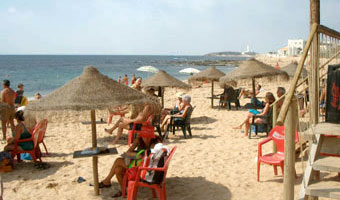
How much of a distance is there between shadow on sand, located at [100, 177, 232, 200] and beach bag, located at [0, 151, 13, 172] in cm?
203

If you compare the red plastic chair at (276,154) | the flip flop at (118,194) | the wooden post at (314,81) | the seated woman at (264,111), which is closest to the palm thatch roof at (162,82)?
the seated woman at (264,111)

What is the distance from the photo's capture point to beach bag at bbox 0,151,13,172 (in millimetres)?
5637

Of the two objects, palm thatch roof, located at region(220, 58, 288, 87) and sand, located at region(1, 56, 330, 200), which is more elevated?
palm thatch roof, located at region(220, 58, 288, 87)

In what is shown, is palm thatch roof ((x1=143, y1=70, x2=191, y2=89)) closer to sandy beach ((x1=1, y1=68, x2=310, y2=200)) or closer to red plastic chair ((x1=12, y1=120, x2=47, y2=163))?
sandy beach ((x1=1, y1=68, x2=310, y2=200))

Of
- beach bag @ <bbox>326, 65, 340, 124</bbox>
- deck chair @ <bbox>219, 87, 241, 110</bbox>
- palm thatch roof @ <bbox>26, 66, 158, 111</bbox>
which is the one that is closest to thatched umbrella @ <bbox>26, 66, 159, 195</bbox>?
palm thatch roof @ <bbox>26, 66, 158, 111</bbox>

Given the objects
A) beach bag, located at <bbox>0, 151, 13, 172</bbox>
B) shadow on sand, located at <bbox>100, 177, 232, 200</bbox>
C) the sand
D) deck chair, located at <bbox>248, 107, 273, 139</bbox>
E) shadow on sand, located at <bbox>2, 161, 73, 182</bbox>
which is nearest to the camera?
shadow on sand, located at <bbox>100, 177, 232, 200</bbox>

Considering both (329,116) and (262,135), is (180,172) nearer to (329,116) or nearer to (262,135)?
(329,116)

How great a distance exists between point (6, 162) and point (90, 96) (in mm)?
2572

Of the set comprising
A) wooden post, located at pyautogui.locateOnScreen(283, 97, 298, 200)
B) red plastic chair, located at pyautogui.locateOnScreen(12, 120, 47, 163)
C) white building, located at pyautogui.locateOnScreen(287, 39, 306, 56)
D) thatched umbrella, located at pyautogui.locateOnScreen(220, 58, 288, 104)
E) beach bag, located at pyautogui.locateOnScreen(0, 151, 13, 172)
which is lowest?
beach bag, located at pyautogui.locateOnScreen(0, 151, 13, 172)

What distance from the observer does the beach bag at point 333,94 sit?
10.9 feet

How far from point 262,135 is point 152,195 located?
13.9ft

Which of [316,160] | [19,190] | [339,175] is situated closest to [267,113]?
[339,175]

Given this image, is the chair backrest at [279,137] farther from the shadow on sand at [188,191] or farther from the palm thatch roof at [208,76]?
the palm thatch roof at [208,76]

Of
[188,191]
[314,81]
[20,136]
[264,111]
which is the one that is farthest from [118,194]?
[264,111]
